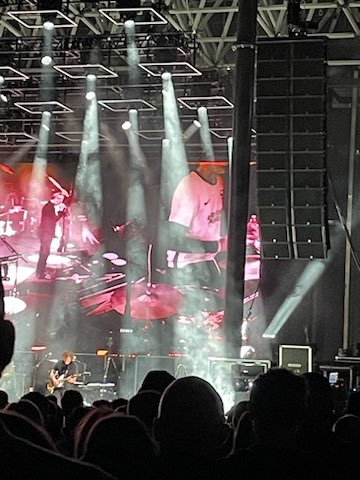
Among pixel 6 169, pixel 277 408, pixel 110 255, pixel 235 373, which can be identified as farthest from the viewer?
pixel 6 169

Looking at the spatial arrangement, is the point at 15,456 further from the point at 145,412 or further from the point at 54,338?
the point at 54,338

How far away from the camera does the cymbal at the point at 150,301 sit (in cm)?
1972

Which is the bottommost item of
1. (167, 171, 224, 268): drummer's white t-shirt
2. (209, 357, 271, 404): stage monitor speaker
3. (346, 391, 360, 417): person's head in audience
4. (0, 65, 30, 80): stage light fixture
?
(346, 391, 360, 417): person's head in audience

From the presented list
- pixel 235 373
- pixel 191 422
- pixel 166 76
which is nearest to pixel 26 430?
pixel 191 422

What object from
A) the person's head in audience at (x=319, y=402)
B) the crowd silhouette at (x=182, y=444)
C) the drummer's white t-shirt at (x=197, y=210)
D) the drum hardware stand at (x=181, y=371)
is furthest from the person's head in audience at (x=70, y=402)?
the drummer's white t-shirt at (x=197, y=210)

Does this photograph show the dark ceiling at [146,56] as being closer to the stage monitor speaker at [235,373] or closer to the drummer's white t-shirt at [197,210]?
the drummer's white t-shirt at [197,210]

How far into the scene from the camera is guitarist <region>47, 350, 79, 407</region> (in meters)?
16.7

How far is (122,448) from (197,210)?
58.7ft

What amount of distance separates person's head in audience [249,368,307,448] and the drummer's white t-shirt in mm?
17024

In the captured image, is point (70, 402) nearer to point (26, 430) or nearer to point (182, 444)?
point (182, 444)

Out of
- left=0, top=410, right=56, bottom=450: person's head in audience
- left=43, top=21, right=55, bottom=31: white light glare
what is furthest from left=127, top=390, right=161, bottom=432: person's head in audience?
left=43, top=21, right=55, bottom=31: white light glare

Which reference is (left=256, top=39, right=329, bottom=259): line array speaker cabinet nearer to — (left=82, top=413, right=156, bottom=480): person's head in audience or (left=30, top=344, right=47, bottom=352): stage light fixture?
(left=30, top=344, right=47, bottom=352): stage light fixture

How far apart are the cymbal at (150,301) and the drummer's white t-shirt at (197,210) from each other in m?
0.59

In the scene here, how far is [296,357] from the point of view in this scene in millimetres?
12820
